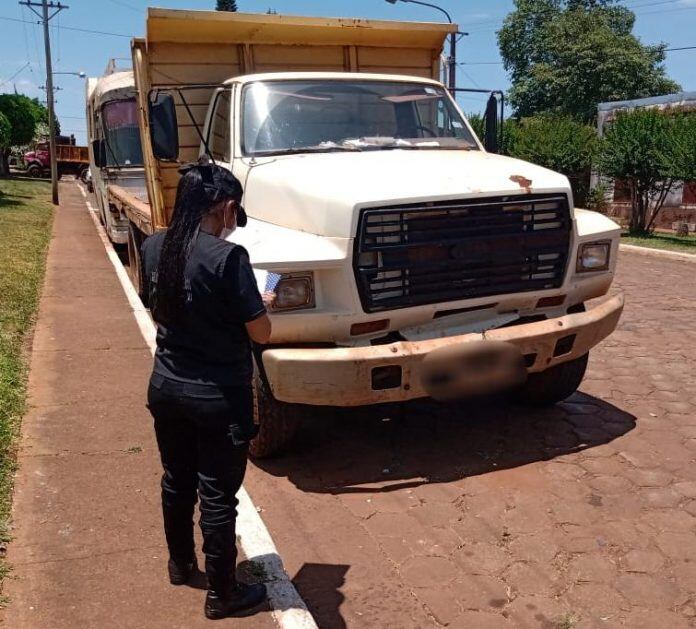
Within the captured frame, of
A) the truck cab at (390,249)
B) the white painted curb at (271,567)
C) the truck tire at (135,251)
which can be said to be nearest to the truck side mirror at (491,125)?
the truck cab at (390,249)

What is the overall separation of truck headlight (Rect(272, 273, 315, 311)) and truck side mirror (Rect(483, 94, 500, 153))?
3.29 m

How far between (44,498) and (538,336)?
2.87 metres

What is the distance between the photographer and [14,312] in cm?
789

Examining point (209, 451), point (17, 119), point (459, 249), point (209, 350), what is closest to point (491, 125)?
point (459, 249)

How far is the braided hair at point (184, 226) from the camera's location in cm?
279

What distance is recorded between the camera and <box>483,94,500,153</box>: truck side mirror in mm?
6449

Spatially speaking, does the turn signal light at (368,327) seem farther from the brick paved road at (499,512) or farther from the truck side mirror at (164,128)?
the truck side mirror at (164,128)

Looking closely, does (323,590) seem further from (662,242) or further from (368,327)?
(662,242)

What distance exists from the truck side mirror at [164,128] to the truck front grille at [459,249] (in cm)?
194

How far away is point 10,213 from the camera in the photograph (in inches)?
752

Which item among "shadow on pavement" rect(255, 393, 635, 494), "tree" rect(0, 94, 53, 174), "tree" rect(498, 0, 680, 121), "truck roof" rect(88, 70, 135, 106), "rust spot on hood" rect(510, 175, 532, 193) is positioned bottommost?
"shadow on pavement" rect(255, 393, 635, 494)

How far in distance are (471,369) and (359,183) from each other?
3.95 ft

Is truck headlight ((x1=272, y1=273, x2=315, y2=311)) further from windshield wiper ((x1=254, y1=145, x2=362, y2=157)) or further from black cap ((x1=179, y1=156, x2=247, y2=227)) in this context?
windshield wiper ((x1=254, y1=145, x2=362, y2=157))

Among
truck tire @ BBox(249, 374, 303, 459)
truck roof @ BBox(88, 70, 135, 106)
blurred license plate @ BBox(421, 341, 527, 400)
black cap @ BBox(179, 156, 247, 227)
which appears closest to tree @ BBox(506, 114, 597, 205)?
truck roof @ BBox(88, 70, 135, 106)
